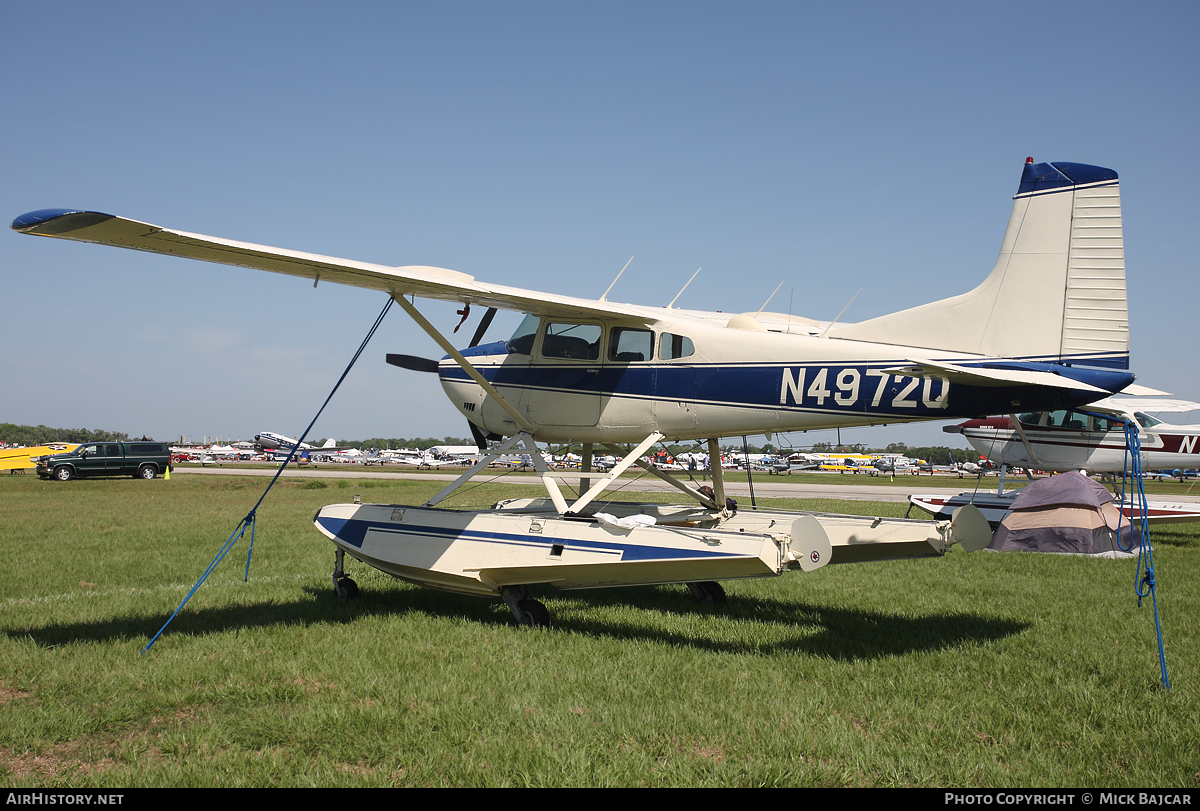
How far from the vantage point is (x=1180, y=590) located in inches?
354

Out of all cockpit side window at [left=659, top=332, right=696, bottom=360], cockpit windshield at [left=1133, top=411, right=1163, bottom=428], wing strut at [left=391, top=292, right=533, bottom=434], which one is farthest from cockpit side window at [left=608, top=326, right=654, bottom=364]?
cockpit windshield at [left=1133, top=411, right=1163, bottom=428]

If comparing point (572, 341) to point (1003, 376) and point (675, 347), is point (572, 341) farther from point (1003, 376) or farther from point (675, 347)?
point (1003, 376)

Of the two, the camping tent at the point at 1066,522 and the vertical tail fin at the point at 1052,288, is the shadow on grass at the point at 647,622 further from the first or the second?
the camping tent at the point at 1066,522

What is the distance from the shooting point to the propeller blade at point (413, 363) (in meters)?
9.32

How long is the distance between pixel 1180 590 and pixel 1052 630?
3626 mm

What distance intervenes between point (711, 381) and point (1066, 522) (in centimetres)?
861

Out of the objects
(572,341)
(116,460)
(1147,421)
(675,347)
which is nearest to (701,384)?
(675,347)

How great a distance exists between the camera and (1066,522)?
1237cm

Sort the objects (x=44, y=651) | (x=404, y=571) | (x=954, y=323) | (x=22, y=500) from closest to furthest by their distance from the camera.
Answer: (x=44, y=651) → (x=954, y=323) → (x=404, y=571) → (x=22, y=500)

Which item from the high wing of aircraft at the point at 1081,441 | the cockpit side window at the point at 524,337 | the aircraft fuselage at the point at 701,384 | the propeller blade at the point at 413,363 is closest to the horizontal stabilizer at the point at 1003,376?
the aircraft fuselage at the point at 701,384

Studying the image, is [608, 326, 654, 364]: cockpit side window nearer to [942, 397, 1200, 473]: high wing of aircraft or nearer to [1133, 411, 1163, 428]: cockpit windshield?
[942, 397, 1200, 473]: high wing of aircraft
